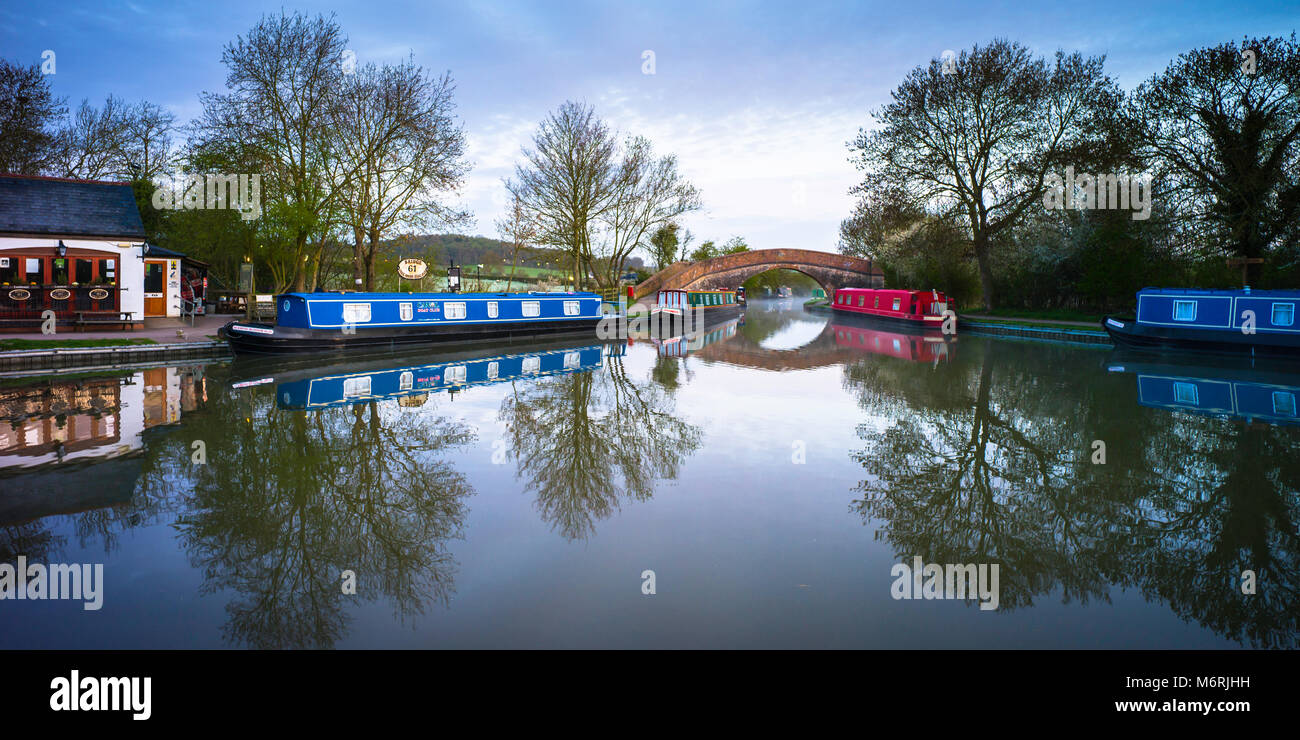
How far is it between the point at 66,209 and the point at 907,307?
25.3 m

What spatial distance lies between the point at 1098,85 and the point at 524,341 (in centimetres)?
2061

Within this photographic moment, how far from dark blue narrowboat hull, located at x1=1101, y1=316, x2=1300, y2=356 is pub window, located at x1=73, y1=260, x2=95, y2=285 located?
24.5 m

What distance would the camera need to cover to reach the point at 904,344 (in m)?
18.5

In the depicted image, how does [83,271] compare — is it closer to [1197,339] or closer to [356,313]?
[356,313]

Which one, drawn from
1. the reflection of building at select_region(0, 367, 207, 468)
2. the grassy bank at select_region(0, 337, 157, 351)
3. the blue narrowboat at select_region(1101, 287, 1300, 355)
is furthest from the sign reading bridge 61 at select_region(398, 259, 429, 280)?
the blue narrowboat at select_region(1101, 287, 1300, 355)

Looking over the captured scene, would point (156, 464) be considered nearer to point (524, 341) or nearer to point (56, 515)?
point (56, 515)

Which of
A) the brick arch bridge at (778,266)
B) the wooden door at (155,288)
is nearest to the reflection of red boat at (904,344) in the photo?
the brick arch bridge at (778,266)

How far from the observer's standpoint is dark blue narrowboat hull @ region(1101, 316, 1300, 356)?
45.4 ft

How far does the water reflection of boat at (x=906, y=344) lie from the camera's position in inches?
598

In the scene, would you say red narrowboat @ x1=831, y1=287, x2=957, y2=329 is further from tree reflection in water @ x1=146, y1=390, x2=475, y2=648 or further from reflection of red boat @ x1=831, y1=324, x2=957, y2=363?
tree reflection in water @ x1=146, y1=390, x2=475, y2=648

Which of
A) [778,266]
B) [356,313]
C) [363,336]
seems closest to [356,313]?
[356,313]

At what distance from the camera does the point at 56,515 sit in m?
4.25

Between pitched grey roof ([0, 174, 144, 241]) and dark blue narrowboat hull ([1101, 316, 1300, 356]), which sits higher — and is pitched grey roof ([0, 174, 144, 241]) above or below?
above

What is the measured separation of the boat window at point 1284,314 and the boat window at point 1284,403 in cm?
542
